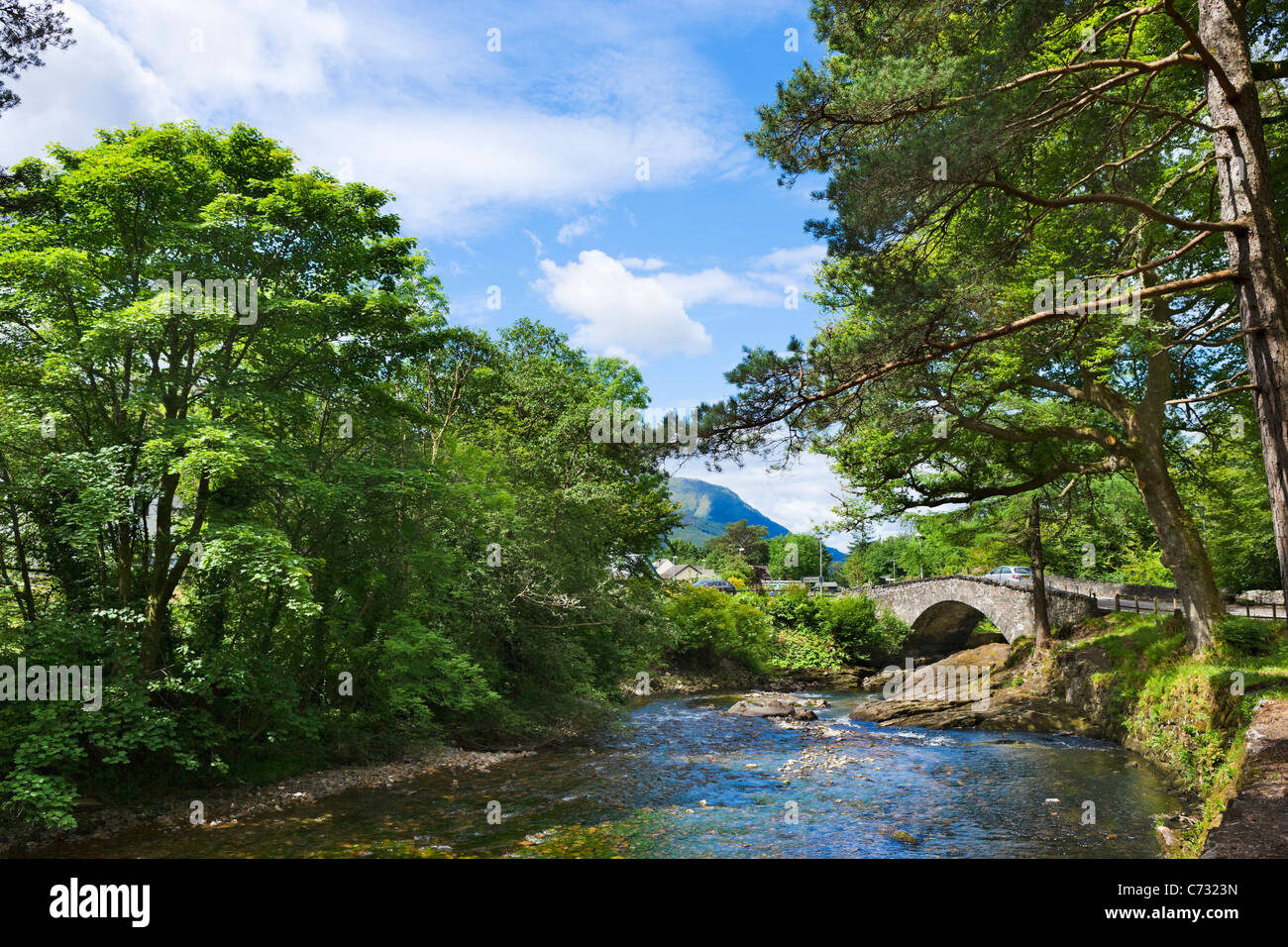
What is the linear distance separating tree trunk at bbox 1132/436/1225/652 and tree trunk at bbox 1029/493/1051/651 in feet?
30.5

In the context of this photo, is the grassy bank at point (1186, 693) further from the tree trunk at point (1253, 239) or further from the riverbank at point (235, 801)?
the riverbank at point (235, 801)

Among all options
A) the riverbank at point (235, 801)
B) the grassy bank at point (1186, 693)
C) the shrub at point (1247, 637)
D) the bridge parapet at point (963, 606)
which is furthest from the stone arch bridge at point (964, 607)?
the riverbank at point (235, 801)

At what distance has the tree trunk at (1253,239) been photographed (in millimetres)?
8359

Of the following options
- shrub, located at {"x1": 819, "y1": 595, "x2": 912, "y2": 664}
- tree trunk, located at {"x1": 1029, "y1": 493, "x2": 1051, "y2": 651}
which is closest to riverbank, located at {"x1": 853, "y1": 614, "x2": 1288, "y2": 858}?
tree trunk, located at {"x1": 1029, "y1": 493, "x2": 1051, "y2": 651}

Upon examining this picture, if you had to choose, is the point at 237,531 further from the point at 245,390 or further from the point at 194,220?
the point at 194,220

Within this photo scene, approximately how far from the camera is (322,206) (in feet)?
45.5

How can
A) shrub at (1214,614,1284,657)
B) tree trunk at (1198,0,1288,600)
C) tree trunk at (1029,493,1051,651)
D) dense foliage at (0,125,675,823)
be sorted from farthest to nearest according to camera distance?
tree trunk at (1029,493,1051,651), shrub at (1214,614,1284,657), dense foliage at (0,125,675,823), tree trunk at (1198,0,1288,600)

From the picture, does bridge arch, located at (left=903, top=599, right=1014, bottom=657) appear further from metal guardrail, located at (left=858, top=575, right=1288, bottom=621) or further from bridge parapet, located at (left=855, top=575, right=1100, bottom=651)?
metal guardrail, located at (left=858, top=575, right=1288, bottom=621)

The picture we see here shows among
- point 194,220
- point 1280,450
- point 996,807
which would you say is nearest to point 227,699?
point 194,220

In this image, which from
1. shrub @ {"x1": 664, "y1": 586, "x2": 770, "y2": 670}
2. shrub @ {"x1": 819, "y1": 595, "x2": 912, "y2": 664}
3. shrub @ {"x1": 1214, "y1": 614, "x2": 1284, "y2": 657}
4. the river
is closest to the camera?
the river

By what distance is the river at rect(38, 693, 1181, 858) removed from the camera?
11.1 metres

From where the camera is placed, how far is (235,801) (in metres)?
13.4

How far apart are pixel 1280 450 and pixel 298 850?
1311 centimetres

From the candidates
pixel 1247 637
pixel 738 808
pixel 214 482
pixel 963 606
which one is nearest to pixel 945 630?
pixel 963 606
